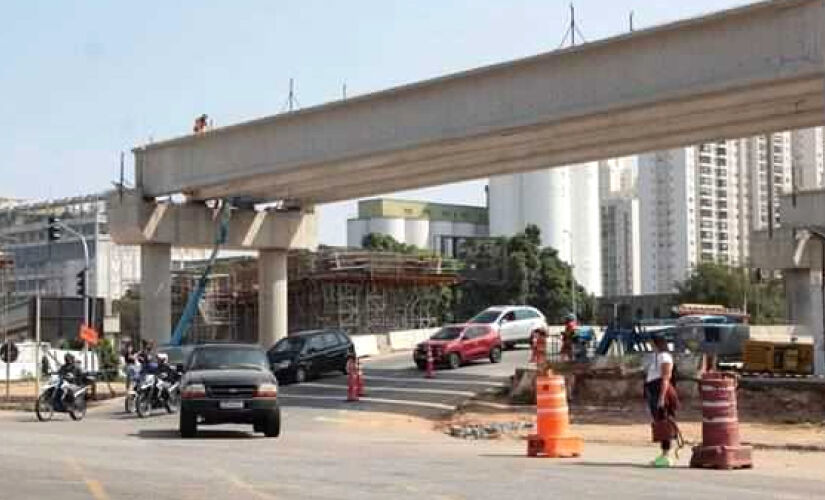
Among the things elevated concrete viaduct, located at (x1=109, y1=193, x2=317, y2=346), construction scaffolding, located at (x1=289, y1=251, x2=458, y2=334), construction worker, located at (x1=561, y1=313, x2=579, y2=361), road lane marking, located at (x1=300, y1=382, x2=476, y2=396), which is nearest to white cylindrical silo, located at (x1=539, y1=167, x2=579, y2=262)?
construction scaffolding, located at (x1=289, y1=251, x2=458, y2=334)

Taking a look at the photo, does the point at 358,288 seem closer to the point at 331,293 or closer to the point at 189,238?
the point at 331,293

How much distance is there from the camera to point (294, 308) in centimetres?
8288

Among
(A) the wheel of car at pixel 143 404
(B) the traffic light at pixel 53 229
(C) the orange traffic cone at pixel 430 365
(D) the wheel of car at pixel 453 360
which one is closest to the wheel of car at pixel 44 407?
(A) the wheel of car at pixel 143 404

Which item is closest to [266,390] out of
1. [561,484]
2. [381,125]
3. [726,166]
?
[561,484]

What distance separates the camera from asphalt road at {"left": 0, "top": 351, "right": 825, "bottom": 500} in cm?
1363

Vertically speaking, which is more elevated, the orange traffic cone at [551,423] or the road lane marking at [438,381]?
the orange traffic cone at [551,423]

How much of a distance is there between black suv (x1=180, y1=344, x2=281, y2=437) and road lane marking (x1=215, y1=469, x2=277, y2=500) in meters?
6.25

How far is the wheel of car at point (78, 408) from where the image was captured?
2988cm

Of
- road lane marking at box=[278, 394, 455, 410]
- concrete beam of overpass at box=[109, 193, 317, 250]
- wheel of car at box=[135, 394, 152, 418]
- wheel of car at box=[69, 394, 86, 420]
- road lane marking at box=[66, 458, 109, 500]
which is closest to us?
A: road lane marking at box=[66, 458, 109, 500]

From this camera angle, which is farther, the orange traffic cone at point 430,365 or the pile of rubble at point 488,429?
the orange traffic cone at point 430,365

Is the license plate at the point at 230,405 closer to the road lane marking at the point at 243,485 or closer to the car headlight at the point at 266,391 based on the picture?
the car headlight at the point at 266,391

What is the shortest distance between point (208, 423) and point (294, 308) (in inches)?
2369

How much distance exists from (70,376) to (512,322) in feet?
73.8

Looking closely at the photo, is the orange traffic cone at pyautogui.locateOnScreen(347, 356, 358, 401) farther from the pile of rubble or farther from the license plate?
the license plate
